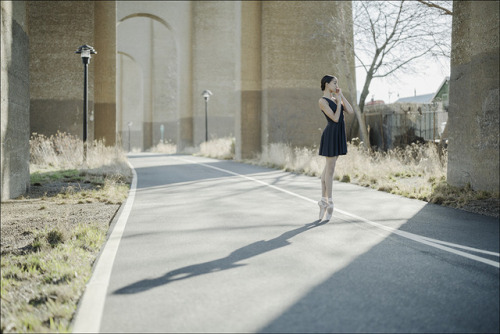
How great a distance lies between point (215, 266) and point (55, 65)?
71.6 ft

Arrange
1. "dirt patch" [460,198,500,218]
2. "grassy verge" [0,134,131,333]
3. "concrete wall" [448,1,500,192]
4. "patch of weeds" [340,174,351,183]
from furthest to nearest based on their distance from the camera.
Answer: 1. "patch of weeds" [340,174,351,183]
2. "concrete wall" [448,1,500,192]
3. "dirt patch" [460,198,500,218]
4. "grassy verge" [0,134,131,333]

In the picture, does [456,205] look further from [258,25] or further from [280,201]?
[258,25]

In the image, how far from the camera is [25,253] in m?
6.25

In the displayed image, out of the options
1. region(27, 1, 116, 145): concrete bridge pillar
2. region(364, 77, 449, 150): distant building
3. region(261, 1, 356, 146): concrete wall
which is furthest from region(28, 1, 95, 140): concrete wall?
region(364, 77, 449, 150): distant building

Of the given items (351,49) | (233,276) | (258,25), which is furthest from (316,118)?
(233,276)

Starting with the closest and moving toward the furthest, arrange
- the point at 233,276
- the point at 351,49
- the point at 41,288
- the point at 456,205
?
the point at 41,288, the point at 233,276, the point at 456,205, the point at 351,49

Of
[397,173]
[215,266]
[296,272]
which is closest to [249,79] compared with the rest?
[397,173]

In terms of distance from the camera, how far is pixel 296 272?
17.4 feet

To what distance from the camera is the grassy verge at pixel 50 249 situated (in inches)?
164

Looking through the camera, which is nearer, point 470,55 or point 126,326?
point 126,326

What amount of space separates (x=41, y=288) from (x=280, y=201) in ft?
21.7

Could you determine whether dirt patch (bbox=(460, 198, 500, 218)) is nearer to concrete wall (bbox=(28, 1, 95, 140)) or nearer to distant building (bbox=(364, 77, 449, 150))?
distant building (bbox=(364, 77, 449, 150))

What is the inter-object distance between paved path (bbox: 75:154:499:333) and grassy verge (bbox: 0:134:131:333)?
202mm

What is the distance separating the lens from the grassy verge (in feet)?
13.6
